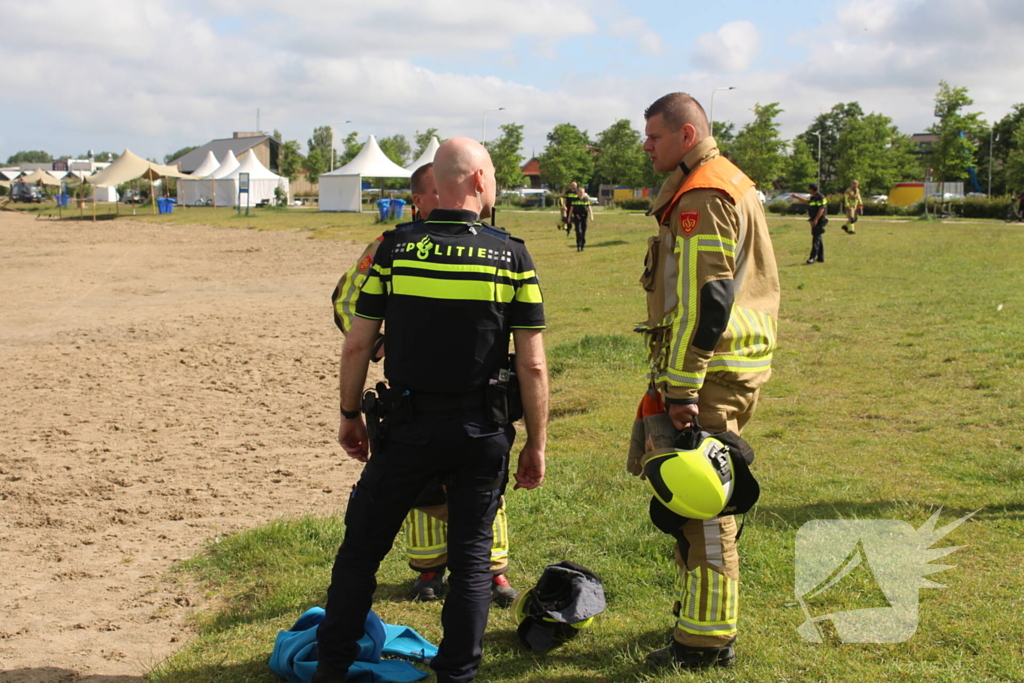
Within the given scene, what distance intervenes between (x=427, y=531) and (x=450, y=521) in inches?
42.4

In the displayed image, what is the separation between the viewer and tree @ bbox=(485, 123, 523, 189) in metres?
73.5

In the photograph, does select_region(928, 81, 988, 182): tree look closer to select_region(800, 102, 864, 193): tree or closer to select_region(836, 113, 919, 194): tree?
select_region(836, 113, 919, 194): tree

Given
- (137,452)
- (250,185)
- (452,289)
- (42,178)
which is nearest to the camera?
(452,289)

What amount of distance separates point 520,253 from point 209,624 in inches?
104

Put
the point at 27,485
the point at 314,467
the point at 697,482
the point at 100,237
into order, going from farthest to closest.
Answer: the point at 100,237
the point at 314,467
the point at 27,485
the point at 697,482

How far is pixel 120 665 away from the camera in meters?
3.93

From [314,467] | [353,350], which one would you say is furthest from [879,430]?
[353,350]

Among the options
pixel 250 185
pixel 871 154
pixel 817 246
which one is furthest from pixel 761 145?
pixel 817 246

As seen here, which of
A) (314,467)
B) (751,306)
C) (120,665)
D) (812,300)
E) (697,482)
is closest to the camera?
(697,482)

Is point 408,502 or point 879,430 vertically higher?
point 408,502

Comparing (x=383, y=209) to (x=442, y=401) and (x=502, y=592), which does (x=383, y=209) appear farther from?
(x=442, y=401)

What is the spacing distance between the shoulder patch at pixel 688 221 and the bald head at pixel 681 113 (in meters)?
0.45

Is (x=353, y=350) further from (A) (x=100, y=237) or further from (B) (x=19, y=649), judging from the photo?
(A) (x=100, y=237)

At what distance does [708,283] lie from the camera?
3221mm
